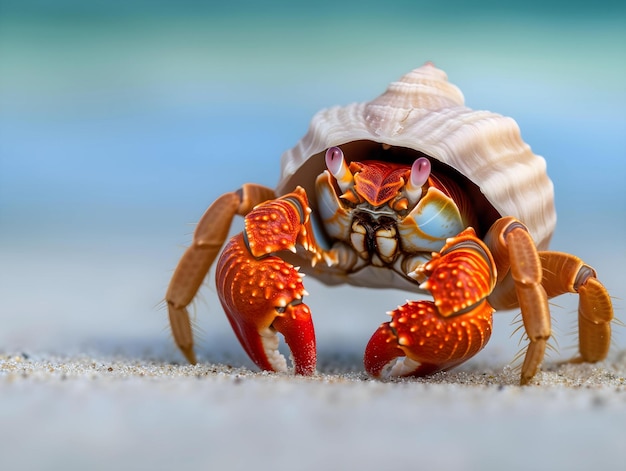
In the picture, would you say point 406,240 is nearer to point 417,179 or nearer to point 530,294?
point 417,179

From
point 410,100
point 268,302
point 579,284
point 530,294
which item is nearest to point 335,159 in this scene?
point 410,100

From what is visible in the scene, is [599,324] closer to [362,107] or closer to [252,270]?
[362,107]

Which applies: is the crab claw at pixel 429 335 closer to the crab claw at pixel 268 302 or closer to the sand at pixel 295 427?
the crab claw at pixel 268 302

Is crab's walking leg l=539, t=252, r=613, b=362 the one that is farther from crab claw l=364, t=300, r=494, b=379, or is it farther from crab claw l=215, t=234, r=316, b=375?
crab claw l=215, t=234, r=316, b=375

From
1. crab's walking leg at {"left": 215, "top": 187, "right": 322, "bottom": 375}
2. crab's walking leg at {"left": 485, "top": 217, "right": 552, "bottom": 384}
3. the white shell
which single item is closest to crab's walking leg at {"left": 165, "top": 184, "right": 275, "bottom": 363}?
the white shell

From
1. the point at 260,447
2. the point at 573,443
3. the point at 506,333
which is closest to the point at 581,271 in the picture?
the point at 573,443
